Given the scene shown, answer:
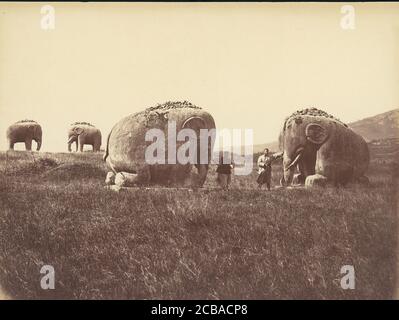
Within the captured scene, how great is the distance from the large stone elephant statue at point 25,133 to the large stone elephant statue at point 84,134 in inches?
19.5

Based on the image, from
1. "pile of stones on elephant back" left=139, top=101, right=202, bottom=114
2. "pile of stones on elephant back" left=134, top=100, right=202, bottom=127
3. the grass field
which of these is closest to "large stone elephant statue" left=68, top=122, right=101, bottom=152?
the grass field

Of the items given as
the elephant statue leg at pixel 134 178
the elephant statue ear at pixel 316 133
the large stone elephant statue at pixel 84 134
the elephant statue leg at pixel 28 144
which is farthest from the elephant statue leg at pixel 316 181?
the elephant statue leg at pixel 28 144

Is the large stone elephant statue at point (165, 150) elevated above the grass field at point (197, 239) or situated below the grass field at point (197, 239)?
above

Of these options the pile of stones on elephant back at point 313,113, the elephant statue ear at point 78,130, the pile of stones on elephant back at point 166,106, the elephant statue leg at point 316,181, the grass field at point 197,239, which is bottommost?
the grass field at point 197,239

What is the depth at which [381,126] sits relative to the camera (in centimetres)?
795

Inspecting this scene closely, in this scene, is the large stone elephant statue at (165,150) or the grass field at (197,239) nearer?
the grass field at (197,239)

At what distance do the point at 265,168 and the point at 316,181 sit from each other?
0.81 metres

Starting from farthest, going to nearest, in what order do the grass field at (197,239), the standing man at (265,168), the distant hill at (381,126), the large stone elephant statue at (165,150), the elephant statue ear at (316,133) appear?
the elephant statue ear at (316,133) → the standing man at (265,168) → the large stone elephant statue at (165,150) → the distant hill at (381,126) → the grass field at (197,239)

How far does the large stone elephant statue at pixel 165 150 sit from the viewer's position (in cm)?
804

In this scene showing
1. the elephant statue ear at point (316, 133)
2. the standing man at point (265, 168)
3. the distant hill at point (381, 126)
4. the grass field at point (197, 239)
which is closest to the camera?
the grass field at point (197, 239)

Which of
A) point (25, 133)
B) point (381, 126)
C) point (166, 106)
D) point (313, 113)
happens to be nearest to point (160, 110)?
point (166, 106)

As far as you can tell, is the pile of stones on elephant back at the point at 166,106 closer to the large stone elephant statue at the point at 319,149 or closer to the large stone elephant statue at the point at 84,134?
the large stone elephant statue at the point at 84,134

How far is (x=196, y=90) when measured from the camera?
812 cm

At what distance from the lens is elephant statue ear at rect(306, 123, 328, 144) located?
8.25 metres
